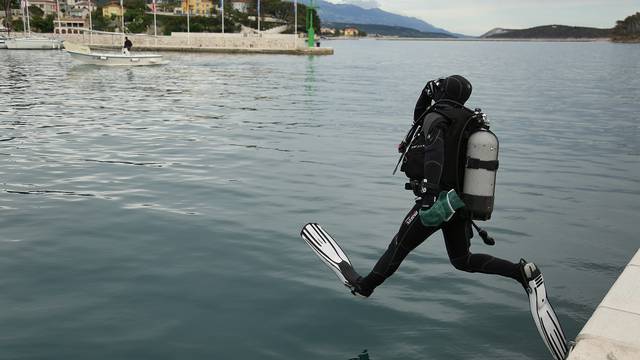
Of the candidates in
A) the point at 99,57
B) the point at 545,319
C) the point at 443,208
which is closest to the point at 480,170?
the point at 443,208

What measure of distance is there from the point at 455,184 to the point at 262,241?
14.7 ft

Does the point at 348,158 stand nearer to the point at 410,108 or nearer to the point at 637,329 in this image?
the point at 637,329

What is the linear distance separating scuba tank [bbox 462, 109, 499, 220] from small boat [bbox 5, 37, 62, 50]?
102m

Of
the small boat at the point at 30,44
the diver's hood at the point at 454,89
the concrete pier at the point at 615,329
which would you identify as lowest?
the concrete pier at the point at 615,329

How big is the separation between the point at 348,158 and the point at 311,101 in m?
16.6

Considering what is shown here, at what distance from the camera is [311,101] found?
109 feet

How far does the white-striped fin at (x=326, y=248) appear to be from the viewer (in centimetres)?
682

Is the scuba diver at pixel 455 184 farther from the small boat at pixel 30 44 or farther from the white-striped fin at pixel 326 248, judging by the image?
the small boat at pixel 30 44

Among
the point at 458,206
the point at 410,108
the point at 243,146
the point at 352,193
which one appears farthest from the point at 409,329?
the point at 410,108

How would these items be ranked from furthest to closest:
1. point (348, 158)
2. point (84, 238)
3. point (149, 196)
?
1. point (348, 158)
2. point (149, 196)
3. point (84, 238)

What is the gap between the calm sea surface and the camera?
622 centimetres

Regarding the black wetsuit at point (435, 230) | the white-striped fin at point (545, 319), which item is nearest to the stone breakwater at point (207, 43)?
the black wetsuit at point (435, 230)

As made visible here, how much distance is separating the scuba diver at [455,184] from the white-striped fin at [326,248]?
0.88m

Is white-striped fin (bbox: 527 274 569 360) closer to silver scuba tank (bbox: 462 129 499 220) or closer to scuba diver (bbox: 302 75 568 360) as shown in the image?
scuba diver (bbox: 302 75 568 360)
